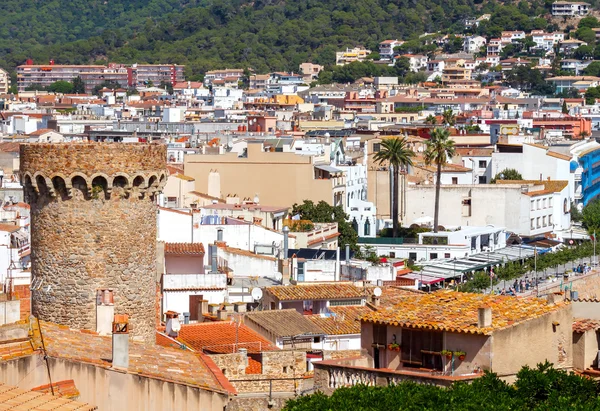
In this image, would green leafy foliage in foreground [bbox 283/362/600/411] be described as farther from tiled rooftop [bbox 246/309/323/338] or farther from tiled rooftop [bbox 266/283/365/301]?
tiled rooftop [bbox 266/283/365/301]

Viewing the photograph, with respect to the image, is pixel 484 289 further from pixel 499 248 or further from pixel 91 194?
pixel 91 194

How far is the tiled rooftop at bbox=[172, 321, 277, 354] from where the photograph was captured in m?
27.0

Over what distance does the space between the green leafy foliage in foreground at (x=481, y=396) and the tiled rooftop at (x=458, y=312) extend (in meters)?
0.77

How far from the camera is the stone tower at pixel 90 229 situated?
77.3ft

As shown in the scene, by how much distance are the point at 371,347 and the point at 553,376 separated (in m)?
2.62

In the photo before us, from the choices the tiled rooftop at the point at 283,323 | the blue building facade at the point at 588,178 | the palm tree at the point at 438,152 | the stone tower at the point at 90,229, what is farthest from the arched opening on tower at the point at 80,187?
the blue building facade at the point at 588,178

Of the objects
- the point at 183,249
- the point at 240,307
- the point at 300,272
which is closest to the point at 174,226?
the point at 300,272

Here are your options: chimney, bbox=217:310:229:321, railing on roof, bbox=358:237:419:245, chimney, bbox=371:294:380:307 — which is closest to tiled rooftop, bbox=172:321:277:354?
chimney, bbox=217:310:229:321

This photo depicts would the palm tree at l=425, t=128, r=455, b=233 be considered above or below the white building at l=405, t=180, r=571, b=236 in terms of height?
above

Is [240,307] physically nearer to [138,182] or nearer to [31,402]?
[138,182]

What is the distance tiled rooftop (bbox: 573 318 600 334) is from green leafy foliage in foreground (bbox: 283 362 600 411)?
6.10 ft

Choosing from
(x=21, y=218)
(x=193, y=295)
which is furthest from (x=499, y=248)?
(x=193, y=295)

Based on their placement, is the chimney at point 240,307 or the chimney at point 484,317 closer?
the chimney at point 484,317

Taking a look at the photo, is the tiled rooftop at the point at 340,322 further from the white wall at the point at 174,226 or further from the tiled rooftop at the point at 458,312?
the white wall at the point at 174,226
